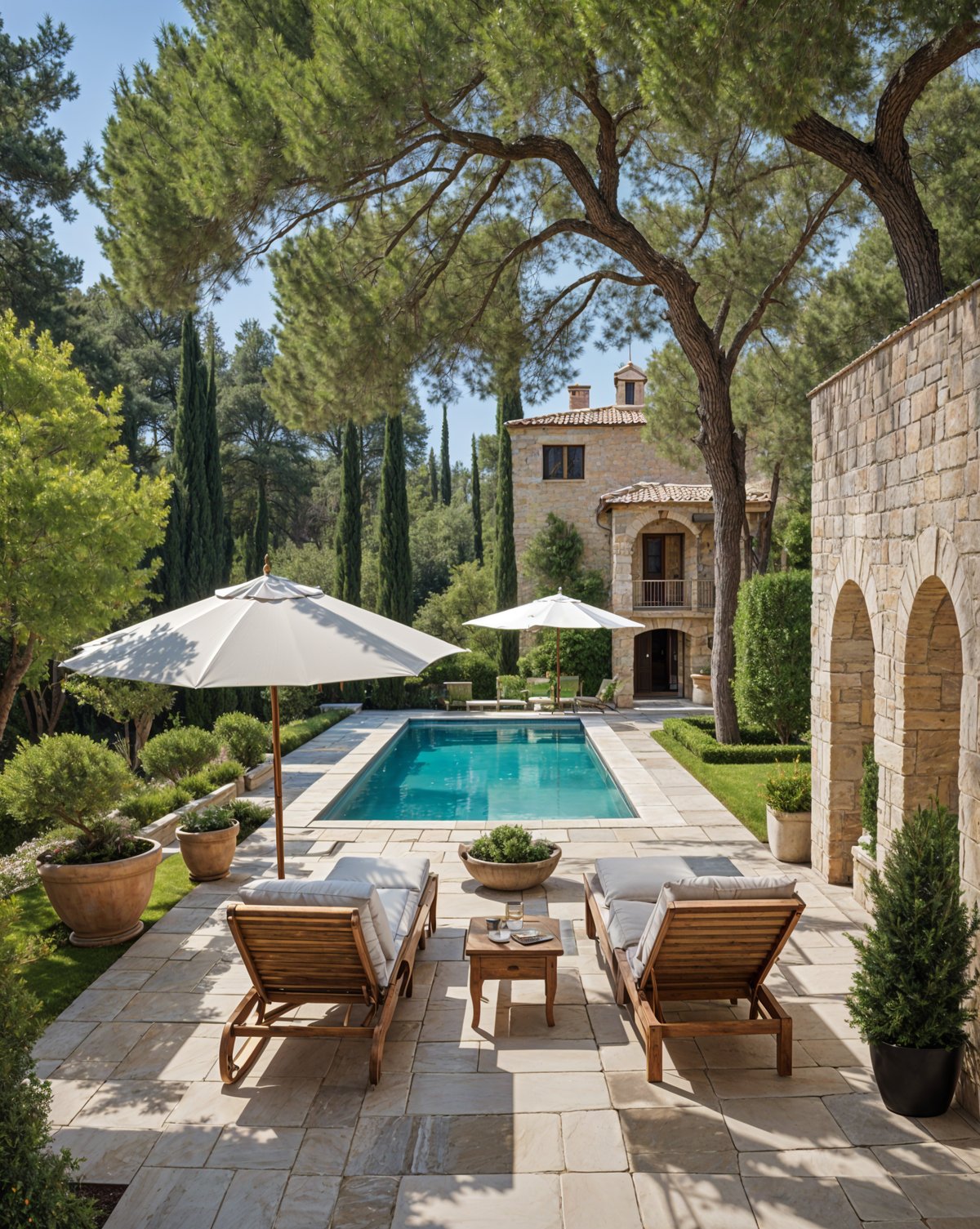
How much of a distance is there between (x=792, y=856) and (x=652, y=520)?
1524 cm

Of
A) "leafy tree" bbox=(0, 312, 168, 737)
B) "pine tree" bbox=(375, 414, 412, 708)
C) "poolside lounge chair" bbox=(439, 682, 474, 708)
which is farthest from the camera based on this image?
"pine tree" bbox=(375, 414, 412, 708)

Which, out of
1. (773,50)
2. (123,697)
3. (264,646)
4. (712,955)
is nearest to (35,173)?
(123,697)

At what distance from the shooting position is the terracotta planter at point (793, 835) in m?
8.50

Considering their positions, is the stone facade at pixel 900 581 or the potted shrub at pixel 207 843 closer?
the stone facade at pixel 900 581

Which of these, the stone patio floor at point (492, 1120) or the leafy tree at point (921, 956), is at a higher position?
the leafy tree at point (921, 956)

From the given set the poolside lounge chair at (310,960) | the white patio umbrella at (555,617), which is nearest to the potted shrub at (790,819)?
the poolside lounge chair at (310,960)

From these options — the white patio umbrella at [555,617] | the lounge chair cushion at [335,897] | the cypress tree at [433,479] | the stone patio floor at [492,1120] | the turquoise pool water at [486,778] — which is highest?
the cypress tree at [433,479]

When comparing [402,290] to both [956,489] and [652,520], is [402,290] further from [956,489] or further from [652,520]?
[652,520]

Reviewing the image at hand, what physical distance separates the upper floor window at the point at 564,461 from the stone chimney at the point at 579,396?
3.87 m

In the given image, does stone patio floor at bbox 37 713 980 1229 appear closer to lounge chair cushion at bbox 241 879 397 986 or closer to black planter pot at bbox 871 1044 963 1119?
black planter pot at bbox 871 1044 963 1119

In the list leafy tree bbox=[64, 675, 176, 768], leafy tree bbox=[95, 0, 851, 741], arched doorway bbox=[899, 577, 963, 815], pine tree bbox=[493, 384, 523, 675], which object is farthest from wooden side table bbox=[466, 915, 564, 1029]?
pine tree bbox=[493, 384, 523, 675]

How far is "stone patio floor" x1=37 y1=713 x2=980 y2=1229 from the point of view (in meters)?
3.72

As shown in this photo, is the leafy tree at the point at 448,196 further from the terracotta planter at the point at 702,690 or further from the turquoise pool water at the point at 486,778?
the terracotta planter at the point at 702,690

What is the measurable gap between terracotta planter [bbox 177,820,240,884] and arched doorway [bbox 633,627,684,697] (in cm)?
1839
